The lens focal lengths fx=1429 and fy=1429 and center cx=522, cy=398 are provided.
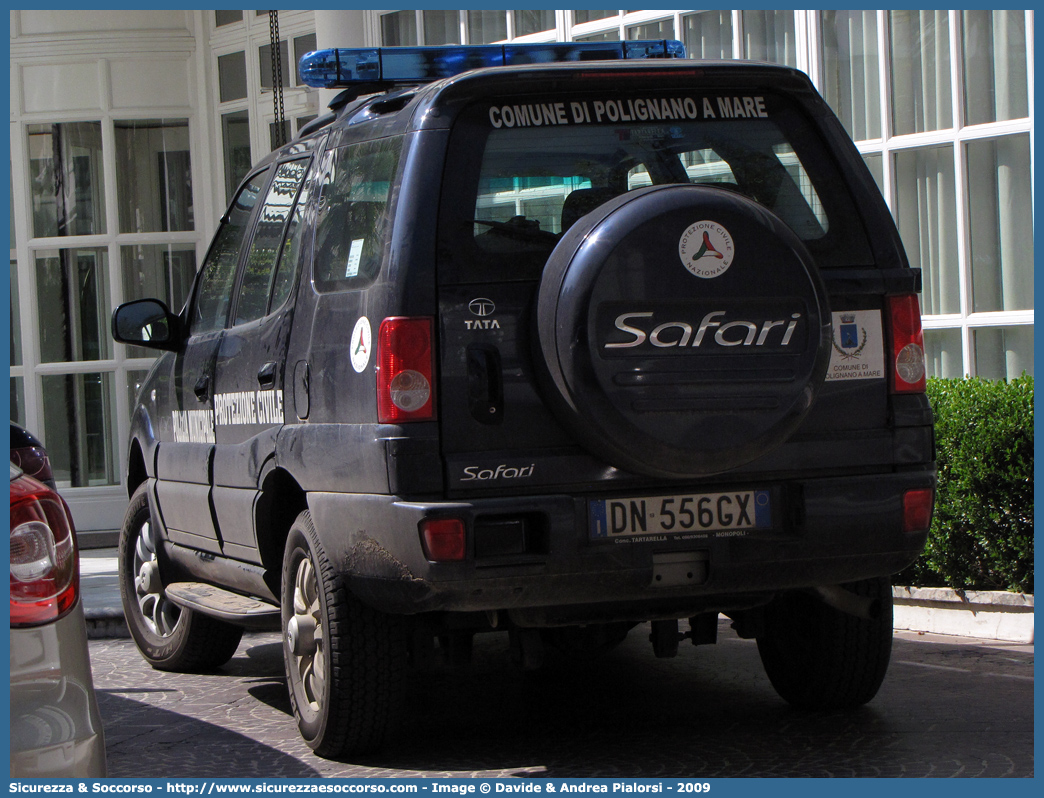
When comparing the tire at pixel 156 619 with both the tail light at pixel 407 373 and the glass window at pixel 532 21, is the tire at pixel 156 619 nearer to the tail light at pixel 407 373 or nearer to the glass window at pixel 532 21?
the tail light at pixel 407 373

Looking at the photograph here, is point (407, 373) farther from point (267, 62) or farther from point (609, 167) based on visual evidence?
point (267, 62)

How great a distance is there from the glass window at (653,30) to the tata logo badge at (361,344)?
5.64 meters

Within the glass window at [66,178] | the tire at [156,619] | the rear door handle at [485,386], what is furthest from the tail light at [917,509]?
the glass window at [66,178]

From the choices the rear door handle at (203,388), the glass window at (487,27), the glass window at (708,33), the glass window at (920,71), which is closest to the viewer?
the rear door handle at (203,388)

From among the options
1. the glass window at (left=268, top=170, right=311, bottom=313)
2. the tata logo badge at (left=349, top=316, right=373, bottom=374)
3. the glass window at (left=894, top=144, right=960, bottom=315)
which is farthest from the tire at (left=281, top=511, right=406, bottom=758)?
the glass window at (left=894, top=144, right=960, bottom=315)

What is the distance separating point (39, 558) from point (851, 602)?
2.62m

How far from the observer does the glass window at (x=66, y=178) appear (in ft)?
38.4

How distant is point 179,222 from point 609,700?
25.3ft

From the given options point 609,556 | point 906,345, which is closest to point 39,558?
point 609,556

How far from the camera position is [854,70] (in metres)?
8.32

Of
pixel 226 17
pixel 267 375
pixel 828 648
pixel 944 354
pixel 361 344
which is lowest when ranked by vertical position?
pixel 828 648

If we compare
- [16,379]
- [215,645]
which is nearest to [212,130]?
[16,379]

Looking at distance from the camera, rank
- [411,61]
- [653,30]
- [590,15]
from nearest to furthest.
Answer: [411,61] → [653,30] → [590,15]

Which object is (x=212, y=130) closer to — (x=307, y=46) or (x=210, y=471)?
(x=307, y=46)
